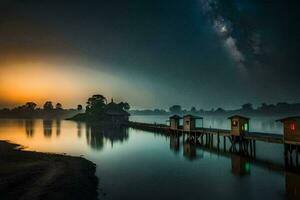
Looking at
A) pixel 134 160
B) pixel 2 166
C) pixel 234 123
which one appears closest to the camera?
→ pixel 2 166

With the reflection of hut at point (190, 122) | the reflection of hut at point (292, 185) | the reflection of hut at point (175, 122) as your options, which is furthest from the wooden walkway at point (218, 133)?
the reflection of hut at point (292, 185)

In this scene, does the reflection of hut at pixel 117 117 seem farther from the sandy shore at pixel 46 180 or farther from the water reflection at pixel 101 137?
the sandy shore at pixel 46 180

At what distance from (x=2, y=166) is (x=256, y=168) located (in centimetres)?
2880

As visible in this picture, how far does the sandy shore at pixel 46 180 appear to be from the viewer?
2109 cm

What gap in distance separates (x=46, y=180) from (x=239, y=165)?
917 inches

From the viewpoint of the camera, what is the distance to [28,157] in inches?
1527

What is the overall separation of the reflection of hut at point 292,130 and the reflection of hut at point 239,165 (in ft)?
19.0

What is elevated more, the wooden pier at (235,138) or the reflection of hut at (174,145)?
the wooden pier at (235,138)

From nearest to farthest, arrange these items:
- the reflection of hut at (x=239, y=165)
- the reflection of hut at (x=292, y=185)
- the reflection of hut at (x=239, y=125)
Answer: the reflection of hut at (x=292, y=185), the reflection of hut at (x=239, y=165), the reflection of hut at (x=239, y=125)

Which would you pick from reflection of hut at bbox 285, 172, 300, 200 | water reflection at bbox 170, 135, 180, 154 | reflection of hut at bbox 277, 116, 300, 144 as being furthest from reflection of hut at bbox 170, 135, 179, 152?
reflection of hut at bbox 285, 172, 300, 200

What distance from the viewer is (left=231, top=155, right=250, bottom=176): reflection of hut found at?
3281 centimetres

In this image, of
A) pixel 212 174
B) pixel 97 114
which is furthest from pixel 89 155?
pixel 97 114

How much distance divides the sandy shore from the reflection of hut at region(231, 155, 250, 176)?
52.4 ft

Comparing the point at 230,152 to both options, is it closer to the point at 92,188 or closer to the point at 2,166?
the point at 92,188
